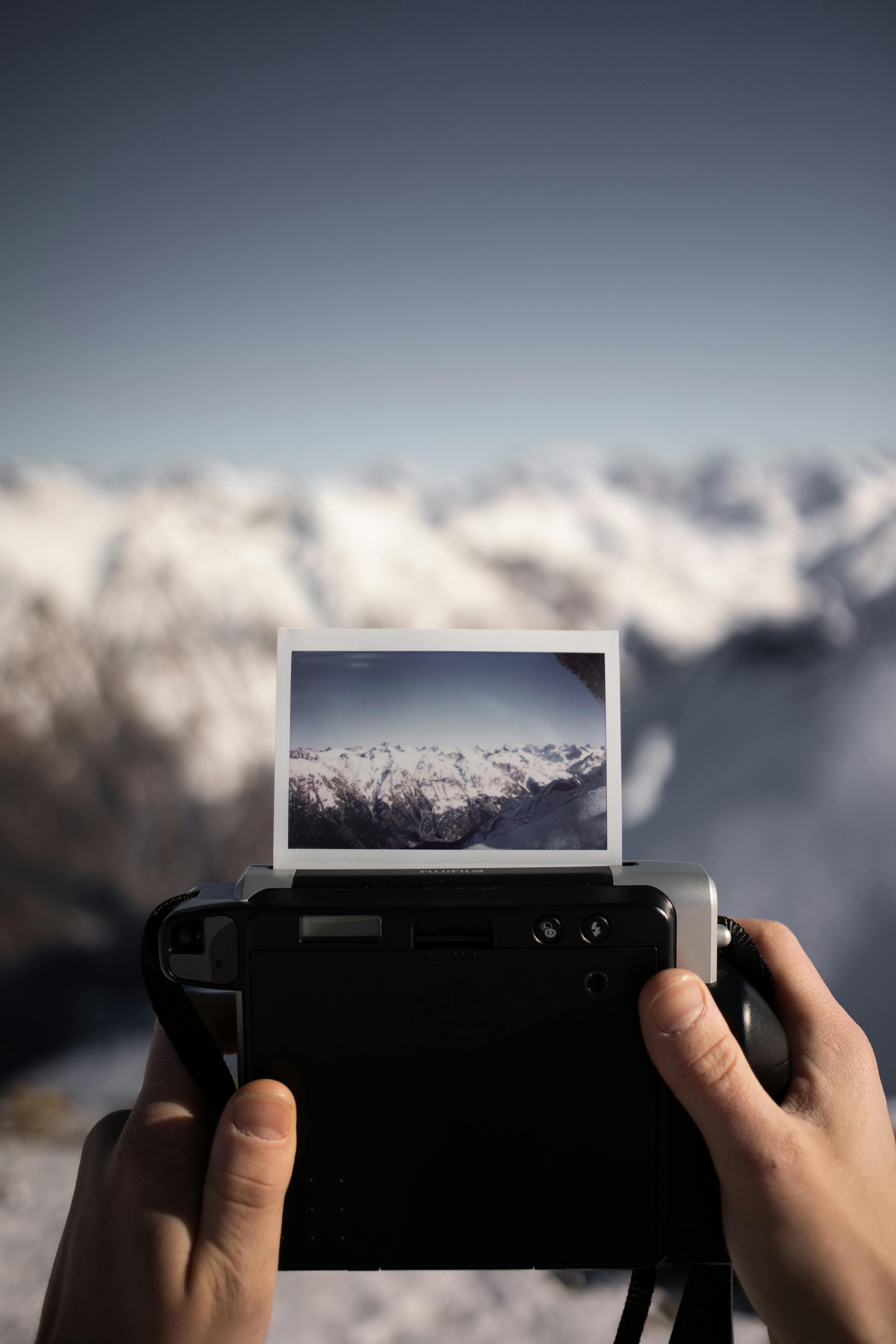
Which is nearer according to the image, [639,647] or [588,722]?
[588,722]

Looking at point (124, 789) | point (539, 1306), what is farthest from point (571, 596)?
point (539, 1306)

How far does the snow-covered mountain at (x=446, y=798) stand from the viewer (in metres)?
0.35

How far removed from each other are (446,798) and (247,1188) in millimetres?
164

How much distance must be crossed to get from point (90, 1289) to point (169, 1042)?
9cm

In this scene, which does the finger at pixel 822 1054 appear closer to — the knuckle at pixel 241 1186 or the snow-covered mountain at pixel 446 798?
the snow-covered mountain at pixel 446 798

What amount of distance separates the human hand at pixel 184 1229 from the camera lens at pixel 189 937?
2.2 inches

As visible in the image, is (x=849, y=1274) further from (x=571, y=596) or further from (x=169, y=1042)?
(x=571, y=596)

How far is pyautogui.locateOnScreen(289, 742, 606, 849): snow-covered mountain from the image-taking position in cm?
35

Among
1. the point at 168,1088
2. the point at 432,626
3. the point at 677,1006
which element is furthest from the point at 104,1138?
the point at 432,626

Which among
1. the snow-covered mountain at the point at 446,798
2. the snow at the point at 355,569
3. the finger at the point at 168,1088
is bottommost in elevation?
the finger at the point at 168,1088

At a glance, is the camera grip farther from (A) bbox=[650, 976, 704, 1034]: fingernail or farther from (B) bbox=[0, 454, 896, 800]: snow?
(B) bbox=[0, 454, 896, 800]: snow

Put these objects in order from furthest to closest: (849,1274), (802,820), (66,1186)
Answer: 1. (802,820)
2. (66,1186)
3. (849,1274)

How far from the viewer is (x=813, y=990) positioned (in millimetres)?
356

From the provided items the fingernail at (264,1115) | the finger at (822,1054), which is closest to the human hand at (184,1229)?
the fingernail at (264,1115)
